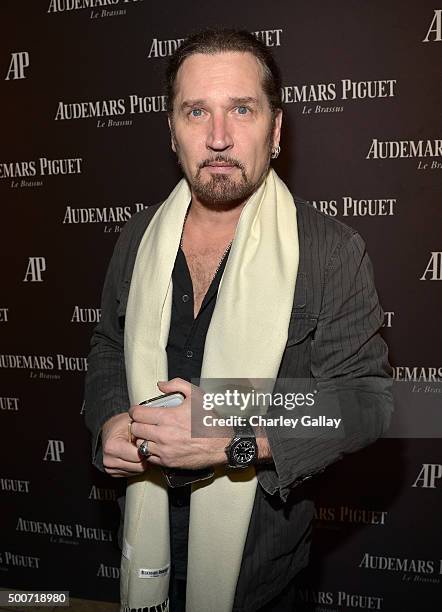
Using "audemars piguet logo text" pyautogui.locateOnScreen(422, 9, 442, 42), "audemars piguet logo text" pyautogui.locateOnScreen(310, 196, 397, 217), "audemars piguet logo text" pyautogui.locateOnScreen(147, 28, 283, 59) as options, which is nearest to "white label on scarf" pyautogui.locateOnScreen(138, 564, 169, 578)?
"audemars piguet logo text" pyautogui.locateOnScreen(310, 196, 397, 217)

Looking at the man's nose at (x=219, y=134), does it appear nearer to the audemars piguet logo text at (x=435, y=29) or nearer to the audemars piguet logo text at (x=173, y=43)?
the audemars piguet logo text at (x=173, y=43)

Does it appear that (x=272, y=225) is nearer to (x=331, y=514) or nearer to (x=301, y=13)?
(x=301, y=13)

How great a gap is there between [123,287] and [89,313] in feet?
2.58

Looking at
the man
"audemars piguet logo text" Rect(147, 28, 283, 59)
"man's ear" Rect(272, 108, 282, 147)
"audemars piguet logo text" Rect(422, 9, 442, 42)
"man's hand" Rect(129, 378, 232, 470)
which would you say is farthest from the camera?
"audemars piguet logo text" Rect(147, 28, 283, 59)

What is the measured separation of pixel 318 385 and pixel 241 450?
0.89 ft

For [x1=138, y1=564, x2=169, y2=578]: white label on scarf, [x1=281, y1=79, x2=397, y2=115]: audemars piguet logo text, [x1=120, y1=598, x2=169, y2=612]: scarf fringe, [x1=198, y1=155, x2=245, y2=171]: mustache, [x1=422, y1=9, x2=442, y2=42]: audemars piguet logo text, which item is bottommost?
[x1=120, y1=598, x2=169, y2=612]: scarf fringe

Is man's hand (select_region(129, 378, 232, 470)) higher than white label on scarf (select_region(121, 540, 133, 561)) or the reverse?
higher

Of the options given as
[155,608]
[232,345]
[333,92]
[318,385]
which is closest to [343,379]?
[318,385]

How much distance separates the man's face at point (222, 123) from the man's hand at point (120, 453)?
69 centimetres

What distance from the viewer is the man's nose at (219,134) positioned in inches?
56.1

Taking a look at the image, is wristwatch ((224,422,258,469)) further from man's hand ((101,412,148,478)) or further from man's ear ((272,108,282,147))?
man's ear ((272,108,282,147))

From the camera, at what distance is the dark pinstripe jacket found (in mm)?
1328

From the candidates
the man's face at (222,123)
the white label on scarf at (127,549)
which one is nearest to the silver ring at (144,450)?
the white label on scarf at (127,549)

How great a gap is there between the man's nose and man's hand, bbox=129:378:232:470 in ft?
2.09
